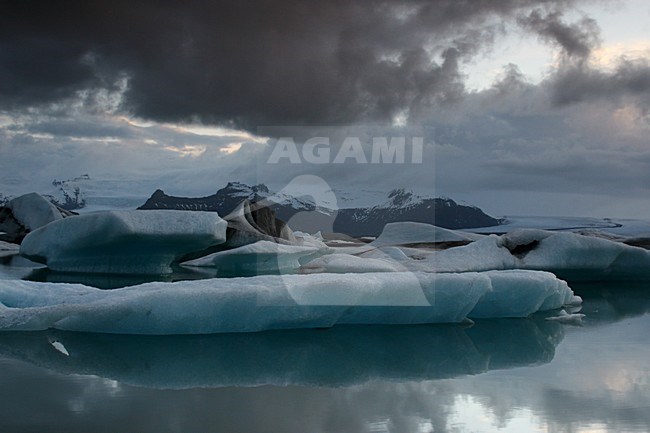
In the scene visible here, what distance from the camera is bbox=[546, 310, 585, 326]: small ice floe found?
6662mm

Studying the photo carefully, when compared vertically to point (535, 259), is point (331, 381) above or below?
above

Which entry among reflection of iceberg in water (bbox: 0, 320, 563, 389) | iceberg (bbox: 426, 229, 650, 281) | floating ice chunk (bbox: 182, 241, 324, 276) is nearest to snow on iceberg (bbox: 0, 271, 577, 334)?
reflection of iceberg in water (bbox: 0, 320, 563, 389)

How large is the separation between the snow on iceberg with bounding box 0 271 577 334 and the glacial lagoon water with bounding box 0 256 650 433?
0.45 ft

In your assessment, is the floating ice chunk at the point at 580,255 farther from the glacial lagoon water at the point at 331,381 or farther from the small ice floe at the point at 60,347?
the small ice floe at the point at 60,347

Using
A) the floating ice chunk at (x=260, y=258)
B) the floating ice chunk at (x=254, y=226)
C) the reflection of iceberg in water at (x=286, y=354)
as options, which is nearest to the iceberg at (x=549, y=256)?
the floating ice chunk at (x=260, y=258)

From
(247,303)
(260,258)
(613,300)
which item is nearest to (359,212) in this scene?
(260,258)

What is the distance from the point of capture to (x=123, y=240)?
39.1 feet

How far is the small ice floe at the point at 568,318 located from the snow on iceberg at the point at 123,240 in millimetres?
6609

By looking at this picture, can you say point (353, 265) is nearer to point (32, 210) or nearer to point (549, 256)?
point (549, 256)

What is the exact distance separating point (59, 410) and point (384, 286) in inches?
120

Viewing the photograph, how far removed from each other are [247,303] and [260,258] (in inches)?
399

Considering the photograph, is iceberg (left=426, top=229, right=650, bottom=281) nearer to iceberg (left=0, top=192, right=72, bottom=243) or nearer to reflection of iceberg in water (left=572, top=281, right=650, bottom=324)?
reflection of iceberg in water (left=572, top=281, right=650, bottom=324)

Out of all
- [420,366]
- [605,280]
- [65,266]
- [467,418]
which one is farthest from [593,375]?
[65,266]

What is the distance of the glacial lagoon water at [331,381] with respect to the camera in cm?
302
